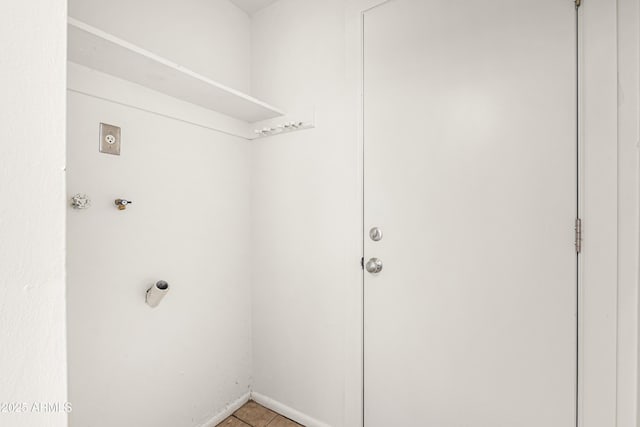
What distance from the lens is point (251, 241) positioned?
1808 mm

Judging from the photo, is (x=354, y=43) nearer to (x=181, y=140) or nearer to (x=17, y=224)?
(x=181, y=140)

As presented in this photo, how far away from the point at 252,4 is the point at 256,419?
7.70ft

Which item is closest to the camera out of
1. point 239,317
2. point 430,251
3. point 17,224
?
point 17,224

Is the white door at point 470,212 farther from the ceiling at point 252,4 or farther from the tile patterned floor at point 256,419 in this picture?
the ceiling at point 252,4

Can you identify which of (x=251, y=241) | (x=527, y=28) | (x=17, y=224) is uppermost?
(x=527, y=28)

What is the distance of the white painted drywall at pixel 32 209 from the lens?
324mm

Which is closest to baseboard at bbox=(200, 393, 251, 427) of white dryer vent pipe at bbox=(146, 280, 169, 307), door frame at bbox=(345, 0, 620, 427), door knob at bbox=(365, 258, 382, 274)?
white dryer vent pipe at bbox=(146, 280, 169, 307)

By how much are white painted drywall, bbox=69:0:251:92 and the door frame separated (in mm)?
1564

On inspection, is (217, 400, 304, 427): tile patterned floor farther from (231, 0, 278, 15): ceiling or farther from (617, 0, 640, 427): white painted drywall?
(231, 0, 278, 15): ceiling

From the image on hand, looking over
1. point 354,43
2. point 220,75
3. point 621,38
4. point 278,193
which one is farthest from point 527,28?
point 220,75

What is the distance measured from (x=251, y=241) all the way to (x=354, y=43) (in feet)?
3.99

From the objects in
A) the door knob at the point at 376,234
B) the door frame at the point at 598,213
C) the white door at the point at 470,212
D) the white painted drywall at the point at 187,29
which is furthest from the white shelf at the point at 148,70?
the door frame at the point at 598,213

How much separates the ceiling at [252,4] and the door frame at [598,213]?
59.0 inches

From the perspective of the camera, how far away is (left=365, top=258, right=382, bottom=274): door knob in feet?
4.33
